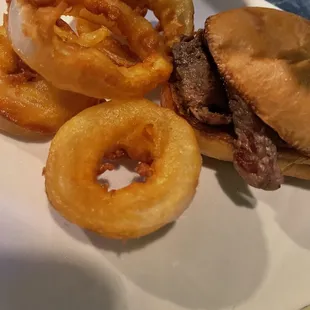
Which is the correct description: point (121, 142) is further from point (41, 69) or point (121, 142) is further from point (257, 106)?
point (257, 106)

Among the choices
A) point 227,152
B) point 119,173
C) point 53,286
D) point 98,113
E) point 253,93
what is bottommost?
point 53,286

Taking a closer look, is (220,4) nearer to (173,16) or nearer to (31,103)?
(173,16)

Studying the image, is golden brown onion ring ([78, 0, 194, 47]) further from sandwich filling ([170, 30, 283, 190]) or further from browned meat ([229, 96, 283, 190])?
browned meat ([229, 96, 283, 190])

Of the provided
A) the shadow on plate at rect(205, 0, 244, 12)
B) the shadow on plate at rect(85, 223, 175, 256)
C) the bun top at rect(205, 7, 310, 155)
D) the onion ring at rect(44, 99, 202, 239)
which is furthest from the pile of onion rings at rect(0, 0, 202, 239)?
the shadow on plate at rect(205, 0, 244, 12)

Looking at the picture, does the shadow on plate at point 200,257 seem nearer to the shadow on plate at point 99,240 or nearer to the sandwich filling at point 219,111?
the shadow on plate at point 99,240

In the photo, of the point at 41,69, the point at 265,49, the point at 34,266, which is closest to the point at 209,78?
the point at 265,49

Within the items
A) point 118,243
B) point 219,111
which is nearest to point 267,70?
point 219,111
